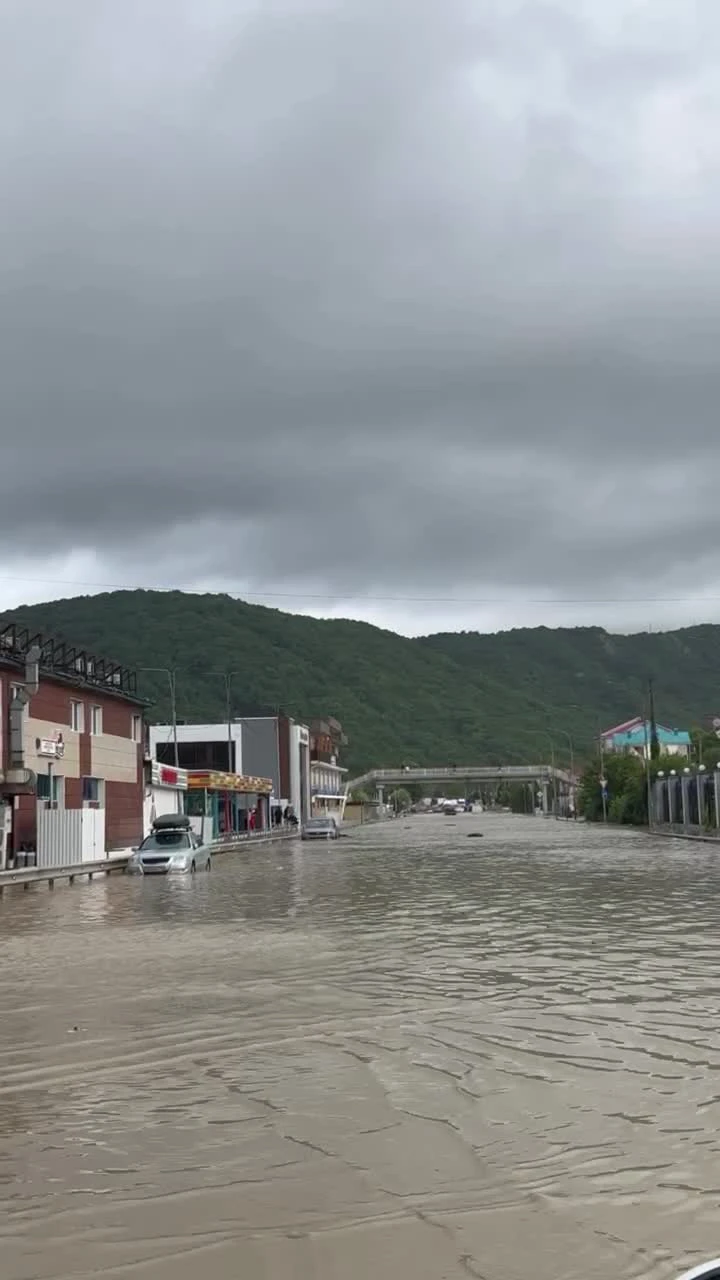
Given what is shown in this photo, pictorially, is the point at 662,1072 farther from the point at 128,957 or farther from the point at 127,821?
the point at 127,821

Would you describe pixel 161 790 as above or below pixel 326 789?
above

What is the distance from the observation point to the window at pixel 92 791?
53.8 meters

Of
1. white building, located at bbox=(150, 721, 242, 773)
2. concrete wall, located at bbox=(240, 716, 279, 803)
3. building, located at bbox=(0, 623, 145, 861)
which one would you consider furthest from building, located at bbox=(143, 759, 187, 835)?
concrete wall, located at bbox=(240, 716, 279, 803)

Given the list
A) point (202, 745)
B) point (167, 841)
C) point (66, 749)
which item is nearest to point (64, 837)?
point (167, 841)

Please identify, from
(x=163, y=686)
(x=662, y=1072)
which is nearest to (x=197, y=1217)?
(x=662, y=1072)

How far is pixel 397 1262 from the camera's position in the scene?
5898mm

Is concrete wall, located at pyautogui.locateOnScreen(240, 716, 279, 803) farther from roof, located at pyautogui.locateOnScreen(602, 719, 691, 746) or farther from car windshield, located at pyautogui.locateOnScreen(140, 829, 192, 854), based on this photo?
car windshield, located at pyautogui.locateOnScreen(140, 829, 192, 854)

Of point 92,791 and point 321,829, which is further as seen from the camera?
point 321,829

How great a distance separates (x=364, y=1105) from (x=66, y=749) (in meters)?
44.1

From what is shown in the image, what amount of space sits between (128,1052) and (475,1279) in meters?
5.76

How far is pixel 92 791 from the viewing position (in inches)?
2168

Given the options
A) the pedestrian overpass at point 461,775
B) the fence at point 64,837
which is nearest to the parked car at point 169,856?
the fence at point 64,837

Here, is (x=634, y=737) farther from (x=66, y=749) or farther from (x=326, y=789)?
(x=66, y=749)

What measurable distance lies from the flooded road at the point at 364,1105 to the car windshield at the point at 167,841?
2283 cm
